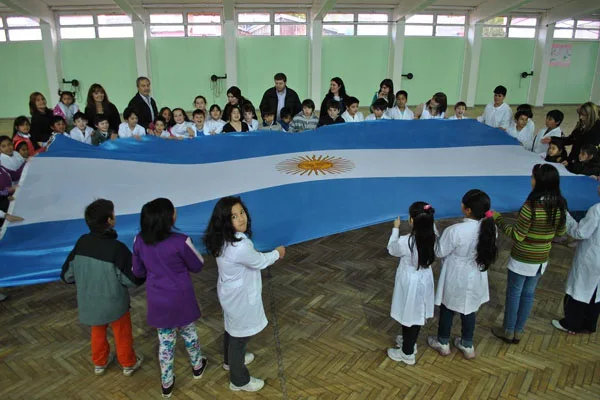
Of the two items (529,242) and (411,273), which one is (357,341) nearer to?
(411,273)

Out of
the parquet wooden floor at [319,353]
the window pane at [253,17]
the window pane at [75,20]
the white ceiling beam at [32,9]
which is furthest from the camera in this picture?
the window pane at [253,17]

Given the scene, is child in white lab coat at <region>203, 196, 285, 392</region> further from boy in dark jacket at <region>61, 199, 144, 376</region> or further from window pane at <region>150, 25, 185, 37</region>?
window pane at <region>150, 25, 185, 37</region>

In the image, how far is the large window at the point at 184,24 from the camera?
40.1 feet

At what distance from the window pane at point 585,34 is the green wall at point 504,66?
5.20 ft

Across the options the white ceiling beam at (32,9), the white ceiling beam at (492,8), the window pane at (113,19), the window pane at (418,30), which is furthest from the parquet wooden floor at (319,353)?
the window pane at (418,30)

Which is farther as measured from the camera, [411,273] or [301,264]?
[301,264]

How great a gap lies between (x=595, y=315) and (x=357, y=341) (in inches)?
57.2

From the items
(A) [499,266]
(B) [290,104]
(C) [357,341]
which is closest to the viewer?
(C) [357,341]

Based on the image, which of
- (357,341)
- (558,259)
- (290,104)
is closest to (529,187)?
(558,259)

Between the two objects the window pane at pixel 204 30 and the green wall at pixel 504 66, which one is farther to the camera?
the green wall at pixel 504 66

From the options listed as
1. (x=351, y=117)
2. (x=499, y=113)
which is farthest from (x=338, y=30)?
(x=499, y=113)

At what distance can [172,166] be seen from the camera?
11.5 feet

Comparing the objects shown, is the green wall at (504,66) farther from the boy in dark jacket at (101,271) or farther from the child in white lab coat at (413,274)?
the boy in dark jacket at (101,271)

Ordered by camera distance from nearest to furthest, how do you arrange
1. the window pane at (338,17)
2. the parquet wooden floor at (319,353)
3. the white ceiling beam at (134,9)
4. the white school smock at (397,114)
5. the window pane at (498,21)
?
1. the parquet wooden floor at (319,353)
2. the white school smock at (397,114)
3. the white ceiling beam at (134,9)
4. the window pane at (338,17)
5. the window pane at (498,21)
